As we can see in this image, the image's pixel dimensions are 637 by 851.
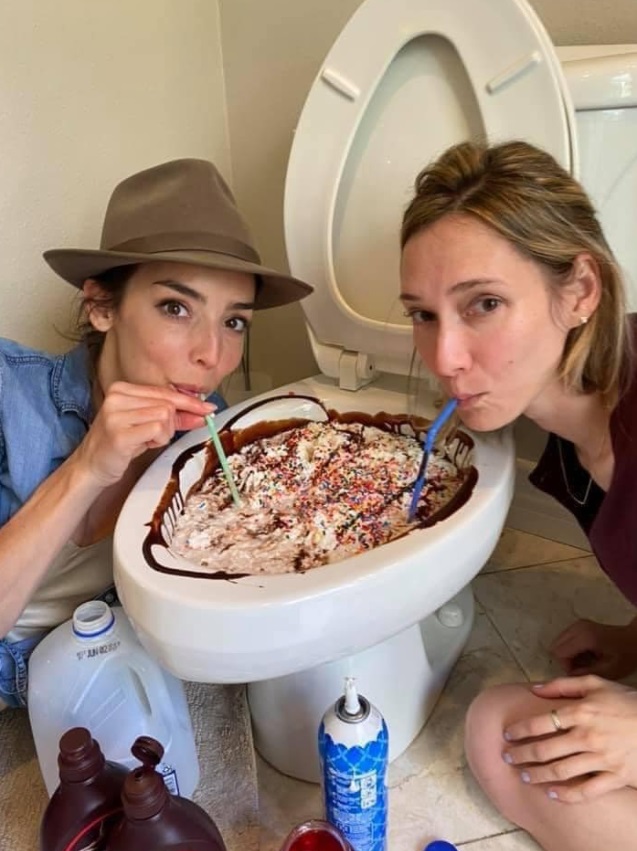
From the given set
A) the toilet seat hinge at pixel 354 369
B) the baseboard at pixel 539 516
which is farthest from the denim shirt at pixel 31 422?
the baseboard at pixel 539 516

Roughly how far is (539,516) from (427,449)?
577 mm

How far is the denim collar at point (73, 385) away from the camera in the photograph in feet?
2.72

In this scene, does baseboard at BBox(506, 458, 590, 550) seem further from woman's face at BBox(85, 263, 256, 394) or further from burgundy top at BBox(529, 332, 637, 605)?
woman's face at BBox(85, 263, 256, 394)

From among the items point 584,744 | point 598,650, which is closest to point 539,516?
point 598,650

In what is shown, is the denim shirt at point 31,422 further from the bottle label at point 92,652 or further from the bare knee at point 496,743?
the bare knee at point 496,743

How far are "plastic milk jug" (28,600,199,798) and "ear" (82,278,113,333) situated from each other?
0.31 metres

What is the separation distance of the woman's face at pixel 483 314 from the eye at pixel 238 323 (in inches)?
8.0

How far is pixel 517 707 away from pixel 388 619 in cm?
28

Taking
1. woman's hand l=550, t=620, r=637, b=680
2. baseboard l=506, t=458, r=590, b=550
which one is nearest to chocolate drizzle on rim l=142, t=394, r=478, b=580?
woman's hand l=550, t=620, r=637, b=680

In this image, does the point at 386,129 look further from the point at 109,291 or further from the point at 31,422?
the point at 31,422

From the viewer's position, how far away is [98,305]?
2.65 ft

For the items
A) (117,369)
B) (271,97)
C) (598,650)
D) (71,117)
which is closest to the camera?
(117,369)

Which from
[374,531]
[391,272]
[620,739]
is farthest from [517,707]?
[391,272]

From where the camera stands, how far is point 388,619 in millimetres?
587
